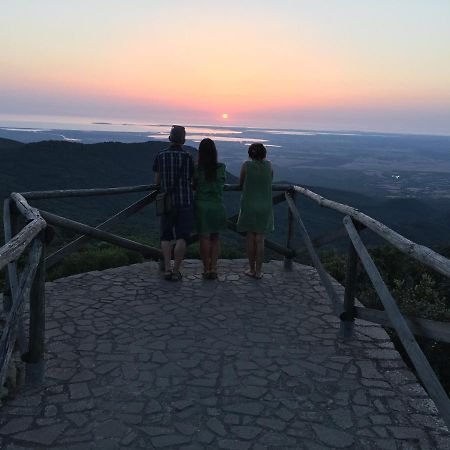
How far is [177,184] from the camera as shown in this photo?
564 cm

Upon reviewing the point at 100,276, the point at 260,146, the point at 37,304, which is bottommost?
the point at 100,276

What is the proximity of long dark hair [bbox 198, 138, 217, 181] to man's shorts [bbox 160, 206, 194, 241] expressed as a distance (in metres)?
0.47

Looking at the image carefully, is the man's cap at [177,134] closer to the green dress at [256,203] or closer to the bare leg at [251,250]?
the green dress at [256,203]

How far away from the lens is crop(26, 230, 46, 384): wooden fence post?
11.1 ft

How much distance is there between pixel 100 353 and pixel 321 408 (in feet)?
6.24

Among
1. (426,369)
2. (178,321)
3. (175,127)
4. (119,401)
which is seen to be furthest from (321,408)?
(175,127)

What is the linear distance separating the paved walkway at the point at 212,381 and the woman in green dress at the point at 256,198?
911mm

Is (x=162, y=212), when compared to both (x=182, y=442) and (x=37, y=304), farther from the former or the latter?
(x=182, y=442)

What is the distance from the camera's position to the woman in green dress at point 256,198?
5.93 metres

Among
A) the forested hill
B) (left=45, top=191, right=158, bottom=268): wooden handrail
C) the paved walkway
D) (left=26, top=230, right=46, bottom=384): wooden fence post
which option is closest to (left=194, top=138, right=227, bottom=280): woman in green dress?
(left=45, top=191, right=158, bottom=268): wooden handrail

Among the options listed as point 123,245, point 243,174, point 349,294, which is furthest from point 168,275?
point 349,294

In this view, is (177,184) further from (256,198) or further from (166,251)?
(256,198)

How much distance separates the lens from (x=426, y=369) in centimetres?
259

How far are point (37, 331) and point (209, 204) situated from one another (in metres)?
2.88
